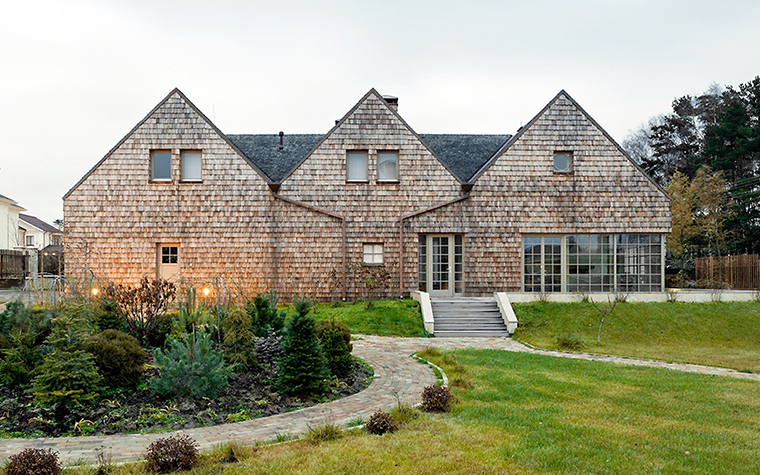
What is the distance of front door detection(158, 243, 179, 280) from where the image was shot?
18.9 meters

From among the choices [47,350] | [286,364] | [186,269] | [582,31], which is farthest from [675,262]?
[47,350]

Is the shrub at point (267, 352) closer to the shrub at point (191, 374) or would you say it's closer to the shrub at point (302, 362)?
the shrub at point (302, 362)

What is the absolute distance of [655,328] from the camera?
50.2 feet

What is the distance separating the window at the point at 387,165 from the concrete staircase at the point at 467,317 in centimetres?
493

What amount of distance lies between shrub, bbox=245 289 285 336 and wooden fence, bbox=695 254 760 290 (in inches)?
895

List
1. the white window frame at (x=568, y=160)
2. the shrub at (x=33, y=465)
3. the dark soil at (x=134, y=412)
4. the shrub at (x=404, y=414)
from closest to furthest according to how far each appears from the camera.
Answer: the shrub at (x=33, y=465) → the dark soil at (x=134, y=412) → the shrub at (x=404, y=414) → the white window frame at (x=568, y=160)

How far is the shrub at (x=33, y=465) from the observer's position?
4.14 m

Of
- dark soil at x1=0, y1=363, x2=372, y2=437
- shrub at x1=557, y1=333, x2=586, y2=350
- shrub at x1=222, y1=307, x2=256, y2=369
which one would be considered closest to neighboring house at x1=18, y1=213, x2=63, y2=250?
shrub at x1=222, y1=307, x2=256, y2=369

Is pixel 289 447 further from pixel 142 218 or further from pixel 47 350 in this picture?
pixel 142 218

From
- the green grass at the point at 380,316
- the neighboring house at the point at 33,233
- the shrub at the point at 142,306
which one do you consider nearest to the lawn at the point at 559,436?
the shrub at the point at 142,306

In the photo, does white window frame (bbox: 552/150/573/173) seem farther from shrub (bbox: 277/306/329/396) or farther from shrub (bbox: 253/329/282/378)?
shrub (bbox: 277/306/329/396)

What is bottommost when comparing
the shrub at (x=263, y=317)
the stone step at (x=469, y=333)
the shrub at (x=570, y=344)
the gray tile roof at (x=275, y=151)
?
the stone step at (x=469, y=333)

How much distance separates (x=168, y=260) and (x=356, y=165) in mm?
7728

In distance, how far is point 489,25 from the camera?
50.1ft
